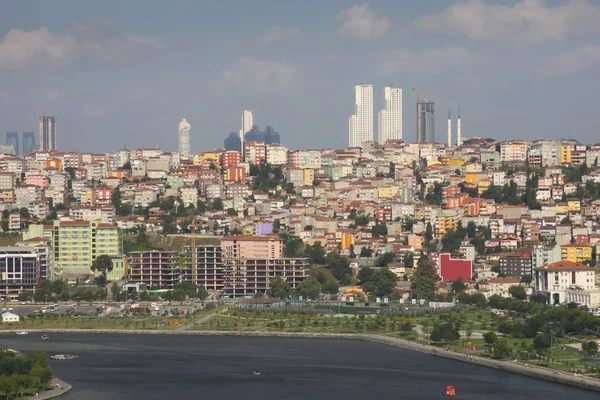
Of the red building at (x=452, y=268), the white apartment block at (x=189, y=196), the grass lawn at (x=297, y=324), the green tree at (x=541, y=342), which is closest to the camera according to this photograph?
the green tree at (x=541, y=342)

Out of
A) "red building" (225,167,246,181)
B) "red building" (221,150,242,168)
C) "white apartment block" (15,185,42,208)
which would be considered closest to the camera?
"white apartment block" (15,185,42,208)

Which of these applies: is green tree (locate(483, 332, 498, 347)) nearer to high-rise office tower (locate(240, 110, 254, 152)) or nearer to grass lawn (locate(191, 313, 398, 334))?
grass lawn (locate(191, 313, 398, 334))

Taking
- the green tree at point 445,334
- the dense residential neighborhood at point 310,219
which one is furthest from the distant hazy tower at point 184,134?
the green tree at point 445,334

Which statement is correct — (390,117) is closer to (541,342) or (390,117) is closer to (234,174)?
(234,174)

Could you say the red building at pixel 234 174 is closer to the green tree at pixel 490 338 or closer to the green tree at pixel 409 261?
the green tree at pixel 409 261

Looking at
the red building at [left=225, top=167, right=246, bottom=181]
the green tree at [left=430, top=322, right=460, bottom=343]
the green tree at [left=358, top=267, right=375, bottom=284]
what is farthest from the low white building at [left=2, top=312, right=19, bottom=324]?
the red building at [left=225, top=167, right=246, bottom=181]

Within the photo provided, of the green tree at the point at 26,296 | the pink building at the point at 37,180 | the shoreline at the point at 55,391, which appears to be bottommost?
the shoreline at the point at 55,391

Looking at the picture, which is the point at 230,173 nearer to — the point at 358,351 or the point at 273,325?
the point at 273,325
